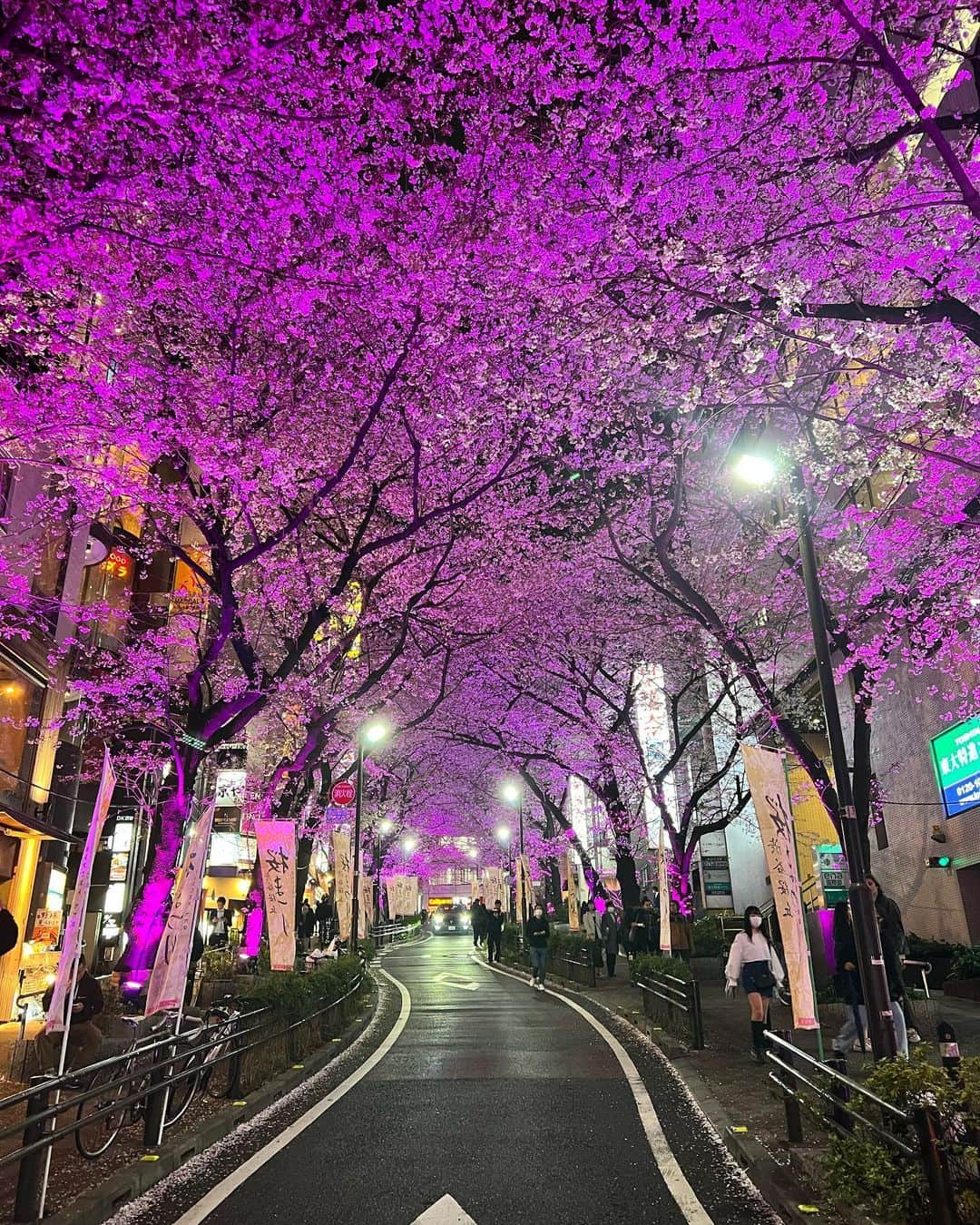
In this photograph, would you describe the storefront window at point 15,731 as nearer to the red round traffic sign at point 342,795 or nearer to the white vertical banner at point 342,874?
the white vertical banner at point 342,874

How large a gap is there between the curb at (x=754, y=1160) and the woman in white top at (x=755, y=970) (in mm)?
1335

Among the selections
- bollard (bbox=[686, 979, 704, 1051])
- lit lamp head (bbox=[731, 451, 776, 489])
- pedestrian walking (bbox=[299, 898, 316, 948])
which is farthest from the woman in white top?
pedestrian walking (bbox=[299, 898, 316, 948])

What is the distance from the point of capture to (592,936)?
75.8ft

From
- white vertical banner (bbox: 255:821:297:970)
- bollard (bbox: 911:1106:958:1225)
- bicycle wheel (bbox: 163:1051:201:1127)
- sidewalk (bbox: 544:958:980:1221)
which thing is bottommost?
sidewalk (bbox: 544:958:980:1221)

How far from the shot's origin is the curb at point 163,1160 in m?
5.12

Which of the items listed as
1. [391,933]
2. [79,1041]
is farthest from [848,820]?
[391,933]

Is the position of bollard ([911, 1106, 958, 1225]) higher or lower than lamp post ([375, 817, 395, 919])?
lower

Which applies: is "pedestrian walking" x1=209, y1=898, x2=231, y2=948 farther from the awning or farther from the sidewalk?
the sidewalk

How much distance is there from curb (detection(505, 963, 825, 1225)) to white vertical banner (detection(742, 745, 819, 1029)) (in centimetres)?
119

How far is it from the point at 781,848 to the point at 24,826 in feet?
46.1

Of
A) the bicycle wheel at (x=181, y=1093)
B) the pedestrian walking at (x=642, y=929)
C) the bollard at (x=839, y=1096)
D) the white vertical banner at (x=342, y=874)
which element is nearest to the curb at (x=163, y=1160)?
Result: the bicycle wheel at (x=181, y=1093)

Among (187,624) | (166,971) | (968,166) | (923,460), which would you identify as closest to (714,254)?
(968,166)

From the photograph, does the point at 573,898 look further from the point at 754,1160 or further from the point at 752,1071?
the point at 754,1160

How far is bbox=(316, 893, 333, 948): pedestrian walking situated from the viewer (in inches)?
1180
